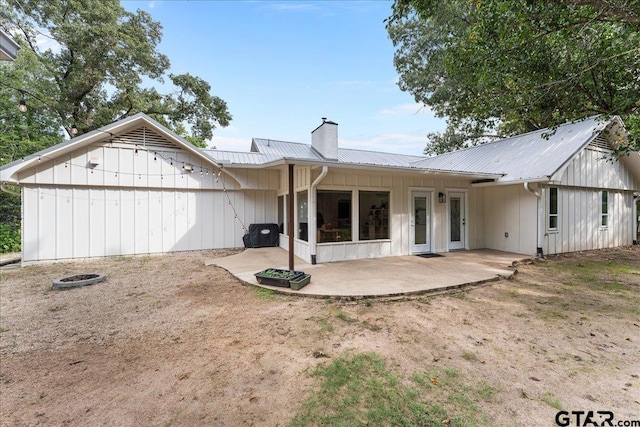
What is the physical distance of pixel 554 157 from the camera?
7.82 metres

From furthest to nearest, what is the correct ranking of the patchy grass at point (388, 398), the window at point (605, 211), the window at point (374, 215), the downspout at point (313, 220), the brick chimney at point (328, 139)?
the brick chimney at point (328, 139) → the window at point (605, 211) → the window at point (374, 215) → the downspout at point (313, 220) → the patchy grass at point (388, 398)

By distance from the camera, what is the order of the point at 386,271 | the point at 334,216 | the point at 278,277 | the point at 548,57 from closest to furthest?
the point at 278,277 → the point at 548,57 → the point at 386,271 → the point at 334,216

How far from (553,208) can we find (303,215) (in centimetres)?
760

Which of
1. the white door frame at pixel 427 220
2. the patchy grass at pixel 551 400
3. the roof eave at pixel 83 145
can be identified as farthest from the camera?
the white door frame at pixel 427 220

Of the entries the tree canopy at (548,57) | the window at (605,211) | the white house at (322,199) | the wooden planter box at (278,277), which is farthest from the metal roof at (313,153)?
the wooden planter box at (278,277)

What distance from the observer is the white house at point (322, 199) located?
7020 mm

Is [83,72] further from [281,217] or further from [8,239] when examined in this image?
[281,217]

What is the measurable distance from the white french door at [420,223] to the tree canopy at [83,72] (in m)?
12.2

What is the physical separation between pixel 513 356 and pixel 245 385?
263 cm

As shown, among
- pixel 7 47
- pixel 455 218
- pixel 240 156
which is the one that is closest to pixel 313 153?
pixel 240 156

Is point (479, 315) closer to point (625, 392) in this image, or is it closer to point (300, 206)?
point (625, 392)

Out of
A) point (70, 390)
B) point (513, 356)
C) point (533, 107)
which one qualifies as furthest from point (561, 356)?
point (533, 107)

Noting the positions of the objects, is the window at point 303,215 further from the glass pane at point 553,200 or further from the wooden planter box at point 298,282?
the glass pane at point 553,200

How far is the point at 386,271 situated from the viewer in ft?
19.0
